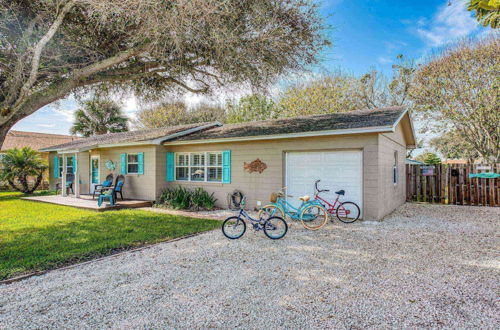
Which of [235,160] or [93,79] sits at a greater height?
[93,79]

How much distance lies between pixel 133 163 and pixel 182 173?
2.28 meters

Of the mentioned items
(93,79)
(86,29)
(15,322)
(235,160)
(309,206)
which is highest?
(86,29)

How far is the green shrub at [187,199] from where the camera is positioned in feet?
32.7

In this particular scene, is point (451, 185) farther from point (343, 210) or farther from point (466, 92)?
point (343, 210)

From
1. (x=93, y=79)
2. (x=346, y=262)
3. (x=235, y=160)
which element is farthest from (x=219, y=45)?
(x=346, y=262)

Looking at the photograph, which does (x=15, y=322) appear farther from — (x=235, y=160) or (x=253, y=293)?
(x=235, y=160)

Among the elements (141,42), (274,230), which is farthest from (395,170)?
(141,42)

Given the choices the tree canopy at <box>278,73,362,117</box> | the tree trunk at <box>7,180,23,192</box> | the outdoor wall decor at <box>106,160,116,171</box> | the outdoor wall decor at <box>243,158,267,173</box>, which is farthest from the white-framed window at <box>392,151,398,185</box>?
the tree trunk at <box>7,180,23,192</box>

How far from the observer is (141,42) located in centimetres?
706

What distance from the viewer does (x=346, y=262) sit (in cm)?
448

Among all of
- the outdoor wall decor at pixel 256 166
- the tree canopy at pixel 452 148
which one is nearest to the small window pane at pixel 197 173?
the outdoor wall decor at pixel 256 166

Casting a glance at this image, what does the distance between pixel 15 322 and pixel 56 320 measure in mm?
382

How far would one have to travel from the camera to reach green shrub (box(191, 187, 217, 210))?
391 inches

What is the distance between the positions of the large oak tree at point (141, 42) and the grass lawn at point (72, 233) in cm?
226
